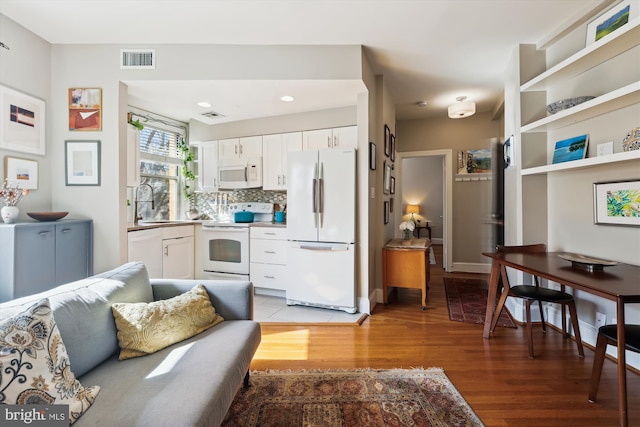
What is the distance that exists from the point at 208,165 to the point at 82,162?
199 centimetres

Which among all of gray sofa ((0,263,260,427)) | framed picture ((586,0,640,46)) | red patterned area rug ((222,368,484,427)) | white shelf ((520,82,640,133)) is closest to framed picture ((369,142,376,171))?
white shelf ((520,82,640,133))

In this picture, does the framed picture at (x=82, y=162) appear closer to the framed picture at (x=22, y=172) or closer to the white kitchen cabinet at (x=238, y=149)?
the framed picture at (x=22, y=172)

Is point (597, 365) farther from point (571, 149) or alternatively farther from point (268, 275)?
point (268, 275)

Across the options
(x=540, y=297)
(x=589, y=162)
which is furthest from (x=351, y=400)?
(x=589, y=162)

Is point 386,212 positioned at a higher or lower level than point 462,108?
lower

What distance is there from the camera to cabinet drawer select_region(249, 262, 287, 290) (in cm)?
379

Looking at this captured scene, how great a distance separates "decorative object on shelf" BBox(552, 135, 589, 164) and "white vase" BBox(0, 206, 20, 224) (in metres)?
4.55

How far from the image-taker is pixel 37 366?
98 centimetres

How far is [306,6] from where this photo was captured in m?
2.35

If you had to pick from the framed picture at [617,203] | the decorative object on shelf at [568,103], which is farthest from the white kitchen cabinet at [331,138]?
the framed picture at [617,203]

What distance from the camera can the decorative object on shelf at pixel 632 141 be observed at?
2.04m

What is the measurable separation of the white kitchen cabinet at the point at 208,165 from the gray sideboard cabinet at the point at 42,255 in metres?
2.03

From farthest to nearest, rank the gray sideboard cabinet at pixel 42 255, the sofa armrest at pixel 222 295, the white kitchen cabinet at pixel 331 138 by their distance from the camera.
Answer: the white kitchen cabinet at pixel 331 138 < the gray sideboard cabinet at pixel 42 255 < the sofa armrest at pixel 222 295

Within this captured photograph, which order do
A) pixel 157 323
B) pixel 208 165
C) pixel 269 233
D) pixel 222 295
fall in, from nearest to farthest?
pixel 157 323
pixel 222 295
pixel 269 233
pixel 208 165
